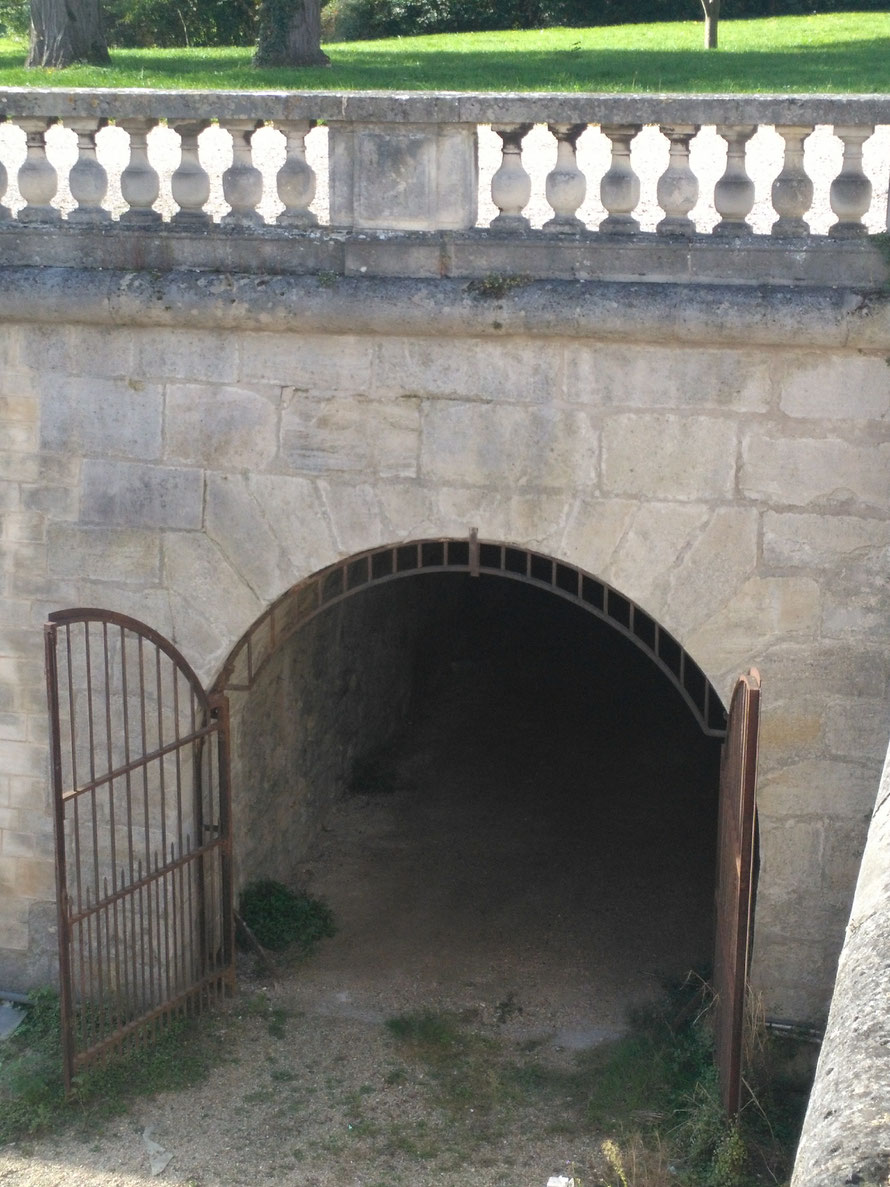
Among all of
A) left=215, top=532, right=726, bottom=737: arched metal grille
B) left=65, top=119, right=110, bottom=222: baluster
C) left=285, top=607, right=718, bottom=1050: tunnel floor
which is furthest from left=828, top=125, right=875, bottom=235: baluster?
left=285, top=607, right=718, bottom=1050: tunnel floor

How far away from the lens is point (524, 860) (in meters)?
8.26

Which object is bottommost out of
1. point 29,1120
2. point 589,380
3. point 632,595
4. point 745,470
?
point 29,1120

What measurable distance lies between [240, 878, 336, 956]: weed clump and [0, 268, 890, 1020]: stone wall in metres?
1.81

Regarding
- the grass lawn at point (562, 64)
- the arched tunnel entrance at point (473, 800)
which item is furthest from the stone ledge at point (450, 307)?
the grass lawn at point (562, 64)

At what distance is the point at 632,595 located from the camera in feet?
18.4

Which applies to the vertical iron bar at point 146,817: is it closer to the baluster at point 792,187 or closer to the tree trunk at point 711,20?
the baluster at point 792,187

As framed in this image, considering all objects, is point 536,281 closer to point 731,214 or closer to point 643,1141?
point 731,214

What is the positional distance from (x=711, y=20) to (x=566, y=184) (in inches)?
421

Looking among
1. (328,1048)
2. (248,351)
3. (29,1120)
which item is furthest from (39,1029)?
(248,351)

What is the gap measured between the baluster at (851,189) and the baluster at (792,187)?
0.10 meters

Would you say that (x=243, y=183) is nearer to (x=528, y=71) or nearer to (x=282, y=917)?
(x=282, y=917)

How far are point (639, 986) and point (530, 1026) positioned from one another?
→ 2.08 ft

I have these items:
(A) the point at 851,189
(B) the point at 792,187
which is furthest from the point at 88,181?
(A) the point at 851,189

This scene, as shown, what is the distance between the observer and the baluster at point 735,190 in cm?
521
